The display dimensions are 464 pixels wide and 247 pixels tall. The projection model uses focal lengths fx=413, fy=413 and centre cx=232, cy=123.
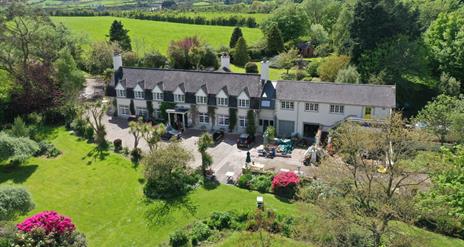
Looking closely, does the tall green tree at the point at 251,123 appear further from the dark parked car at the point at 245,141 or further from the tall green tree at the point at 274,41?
the tall green tree at the point at 274,41

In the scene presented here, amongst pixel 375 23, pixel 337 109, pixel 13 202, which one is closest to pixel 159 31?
pixel 375 23

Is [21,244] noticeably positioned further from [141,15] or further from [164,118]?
[141,15]

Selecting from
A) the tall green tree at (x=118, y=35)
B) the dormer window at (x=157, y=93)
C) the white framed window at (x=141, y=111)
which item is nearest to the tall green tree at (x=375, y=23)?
the dormer window at (x=157, y=93)

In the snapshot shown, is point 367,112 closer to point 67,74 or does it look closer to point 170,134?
point 170,134

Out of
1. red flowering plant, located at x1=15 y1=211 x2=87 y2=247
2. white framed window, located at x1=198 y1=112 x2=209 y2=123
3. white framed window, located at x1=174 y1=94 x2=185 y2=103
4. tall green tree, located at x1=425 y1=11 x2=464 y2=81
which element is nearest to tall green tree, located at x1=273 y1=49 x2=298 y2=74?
tall green tree, located at x1=425 y1=11 x2=464 y2=81

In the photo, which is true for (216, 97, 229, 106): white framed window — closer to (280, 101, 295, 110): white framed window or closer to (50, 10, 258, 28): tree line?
(280, 101, 295, 110): white framed window
